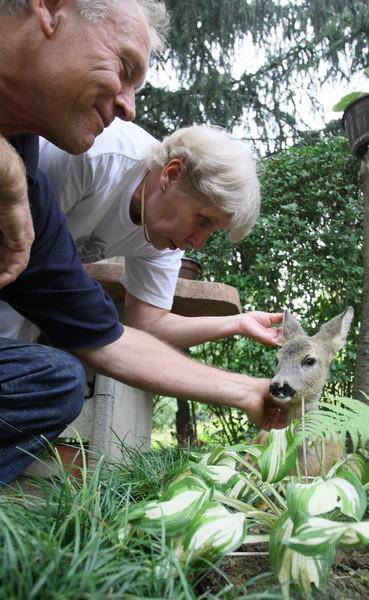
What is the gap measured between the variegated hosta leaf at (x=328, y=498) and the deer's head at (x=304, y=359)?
50.8 inches

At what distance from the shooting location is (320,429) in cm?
149

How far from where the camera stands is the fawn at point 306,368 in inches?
105

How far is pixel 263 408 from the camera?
2.54 metres

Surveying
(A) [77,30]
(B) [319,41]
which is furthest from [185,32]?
(A) [77,30]

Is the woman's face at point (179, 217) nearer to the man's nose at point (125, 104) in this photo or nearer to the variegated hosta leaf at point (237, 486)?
the man's nose at point (125, 104)

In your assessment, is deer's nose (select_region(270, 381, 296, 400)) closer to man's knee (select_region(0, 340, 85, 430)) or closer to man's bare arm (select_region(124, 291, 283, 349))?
man's bare arm (select_region(124, 291, 283, 349))

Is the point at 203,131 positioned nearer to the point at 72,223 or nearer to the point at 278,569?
the point at 72,223

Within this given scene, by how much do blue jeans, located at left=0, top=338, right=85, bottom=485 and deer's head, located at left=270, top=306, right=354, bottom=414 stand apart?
94cm

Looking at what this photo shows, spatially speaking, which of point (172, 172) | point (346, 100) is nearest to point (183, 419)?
point (346, 100)

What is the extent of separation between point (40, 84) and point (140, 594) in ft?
4.63

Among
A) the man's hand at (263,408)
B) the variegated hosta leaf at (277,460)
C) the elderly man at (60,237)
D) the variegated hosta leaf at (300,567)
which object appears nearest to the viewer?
the variegated hosta leaf at (300,567)

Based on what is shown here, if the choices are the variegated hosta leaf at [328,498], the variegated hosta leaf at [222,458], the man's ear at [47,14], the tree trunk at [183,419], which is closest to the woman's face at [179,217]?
the man's ear at [47,14]

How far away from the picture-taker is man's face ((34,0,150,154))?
1.72 meters

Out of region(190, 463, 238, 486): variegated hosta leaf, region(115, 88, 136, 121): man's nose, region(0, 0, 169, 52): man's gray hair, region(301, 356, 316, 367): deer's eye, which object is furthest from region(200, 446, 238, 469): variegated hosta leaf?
region(0, 0, 169, 52): man's gray hair
